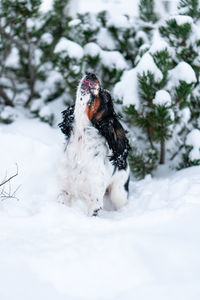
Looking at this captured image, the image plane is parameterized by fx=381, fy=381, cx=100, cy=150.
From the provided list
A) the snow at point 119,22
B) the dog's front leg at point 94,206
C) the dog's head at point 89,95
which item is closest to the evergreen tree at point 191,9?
the snow at point 119,22

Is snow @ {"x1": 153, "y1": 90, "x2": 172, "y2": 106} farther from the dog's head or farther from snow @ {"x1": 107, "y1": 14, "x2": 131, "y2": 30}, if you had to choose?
snow @ {"x1": 107, "y1": 14, "x2": 131, "y2": 30}

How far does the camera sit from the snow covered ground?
1629mm

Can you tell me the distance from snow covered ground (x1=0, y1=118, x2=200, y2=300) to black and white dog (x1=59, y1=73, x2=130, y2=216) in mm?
A: 210

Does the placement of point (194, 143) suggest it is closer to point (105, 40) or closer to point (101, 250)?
point (105, 40)

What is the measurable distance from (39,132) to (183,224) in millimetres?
2293

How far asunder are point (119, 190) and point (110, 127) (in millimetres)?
617

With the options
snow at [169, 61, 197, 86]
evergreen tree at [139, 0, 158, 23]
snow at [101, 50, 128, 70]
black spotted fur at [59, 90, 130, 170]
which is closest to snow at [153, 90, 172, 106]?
snow at [169, 61, 197, 86]

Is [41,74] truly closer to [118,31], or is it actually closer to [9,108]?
[9,108]

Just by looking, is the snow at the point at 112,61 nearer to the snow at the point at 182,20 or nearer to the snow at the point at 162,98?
the snow at the point at 182,20

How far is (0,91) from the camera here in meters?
4.70

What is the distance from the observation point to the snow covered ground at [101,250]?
1.63m

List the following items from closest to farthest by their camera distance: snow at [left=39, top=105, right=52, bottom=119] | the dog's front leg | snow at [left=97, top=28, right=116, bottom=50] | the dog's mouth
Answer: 1. the dog's mouth
2. the dog's front leg
3. snow at [left=39, top=105, right=52, bottom=119]
4. snow at [left=97, top=28, right=116, bottom=50]

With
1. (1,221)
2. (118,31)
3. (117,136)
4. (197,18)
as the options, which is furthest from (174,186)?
(118,31)

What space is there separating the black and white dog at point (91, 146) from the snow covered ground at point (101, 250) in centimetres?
21
